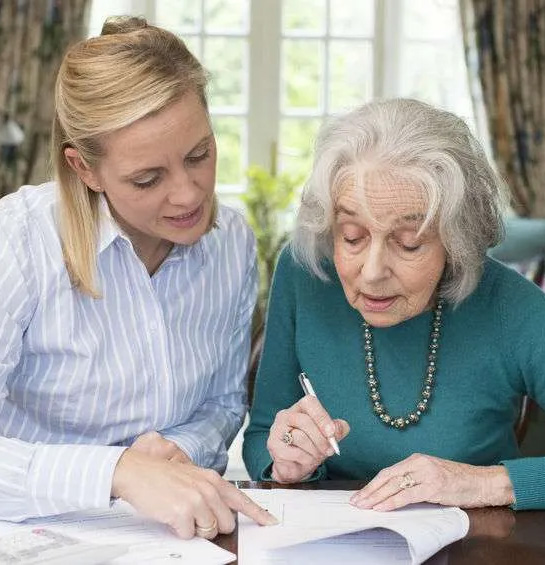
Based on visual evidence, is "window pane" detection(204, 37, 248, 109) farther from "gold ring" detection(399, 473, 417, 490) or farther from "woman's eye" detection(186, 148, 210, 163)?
"gold ring" detection(399, 473, 417, 490)

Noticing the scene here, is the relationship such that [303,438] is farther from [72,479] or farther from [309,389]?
[72,479]

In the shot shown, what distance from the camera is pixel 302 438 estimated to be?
1830mm

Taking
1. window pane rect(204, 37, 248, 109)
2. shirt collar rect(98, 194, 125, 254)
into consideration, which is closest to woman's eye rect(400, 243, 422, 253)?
shirt collar rect(98, 194, 125, 254)

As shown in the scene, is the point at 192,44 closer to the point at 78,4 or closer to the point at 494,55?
the point at 78,4

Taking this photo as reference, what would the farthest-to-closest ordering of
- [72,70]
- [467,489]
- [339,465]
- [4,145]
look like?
[4,145]
[339,465]
[72,70]
[467,489]

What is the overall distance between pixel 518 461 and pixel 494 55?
507cm

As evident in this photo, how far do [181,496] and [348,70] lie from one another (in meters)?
5.44

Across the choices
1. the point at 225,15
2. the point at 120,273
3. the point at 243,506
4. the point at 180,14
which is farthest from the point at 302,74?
the point at 243,506

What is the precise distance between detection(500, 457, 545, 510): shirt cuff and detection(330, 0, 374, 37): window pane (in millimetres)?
5183

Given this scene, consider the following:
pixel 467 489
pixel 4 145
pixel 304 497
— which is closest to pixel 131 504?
pixel 304 497

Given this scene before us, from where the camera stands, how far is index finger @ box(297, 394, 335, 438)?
1789 millimetres

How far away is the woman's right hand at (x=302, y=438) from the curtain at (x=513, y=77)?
490 centimetres

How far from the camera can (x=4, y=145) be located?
20.1 ft

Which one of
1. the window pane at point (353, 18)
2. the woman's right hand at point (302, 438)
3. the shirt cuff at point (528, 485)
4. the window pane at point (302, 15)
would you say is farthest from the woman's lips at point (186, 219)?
the window pane at point (353, 18)
